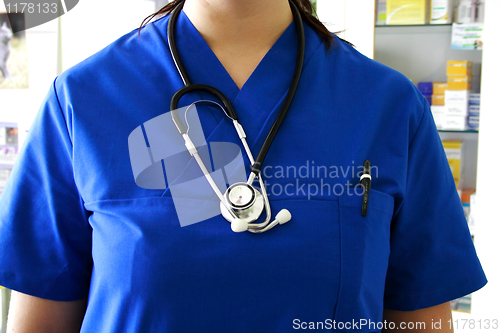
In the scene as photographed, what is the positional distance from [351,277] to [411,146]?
235 mm

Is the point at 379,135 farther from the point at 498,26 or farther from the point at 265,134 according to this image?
the point at 498,26

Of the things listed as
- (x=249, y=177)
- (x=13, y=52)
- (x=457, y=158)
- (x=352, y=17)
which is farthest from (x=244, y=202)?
(x=13, y=52)

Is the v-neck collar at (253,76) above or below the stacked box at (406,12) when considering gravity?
below

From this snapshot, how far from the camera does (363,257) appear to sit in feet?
1.61

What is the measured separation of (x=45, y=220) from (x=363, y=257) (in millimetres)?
446

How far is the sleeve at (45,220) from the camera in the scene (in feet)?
1.80

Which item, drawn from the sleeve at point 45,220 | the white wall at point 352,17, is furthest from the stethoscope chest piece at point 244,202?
the white wall at point 352,17

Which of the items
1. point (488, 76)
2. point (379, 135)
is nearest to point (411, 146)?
point (379, 135)

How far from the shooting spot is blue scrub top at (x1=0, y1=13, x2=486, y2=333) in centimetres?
47

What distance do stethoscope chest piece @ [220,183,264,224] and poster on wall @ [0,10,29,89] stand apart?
4.98 ft

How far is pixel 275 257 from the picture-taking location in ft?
1.54

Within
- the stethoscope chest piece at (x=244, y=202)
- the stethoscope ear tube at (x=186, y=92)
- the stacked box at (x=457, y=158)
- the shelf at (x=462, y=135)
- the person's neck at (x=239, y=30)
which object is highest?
the person's neck at (x=239, y=30)

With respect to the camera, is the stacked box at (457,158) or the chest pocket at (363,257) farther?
the stacked box at (457,158)

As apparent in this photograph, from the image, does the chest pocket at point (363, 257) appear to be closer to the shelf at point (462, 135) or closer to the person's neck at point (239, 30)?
the person's neck at point (239, 30)
